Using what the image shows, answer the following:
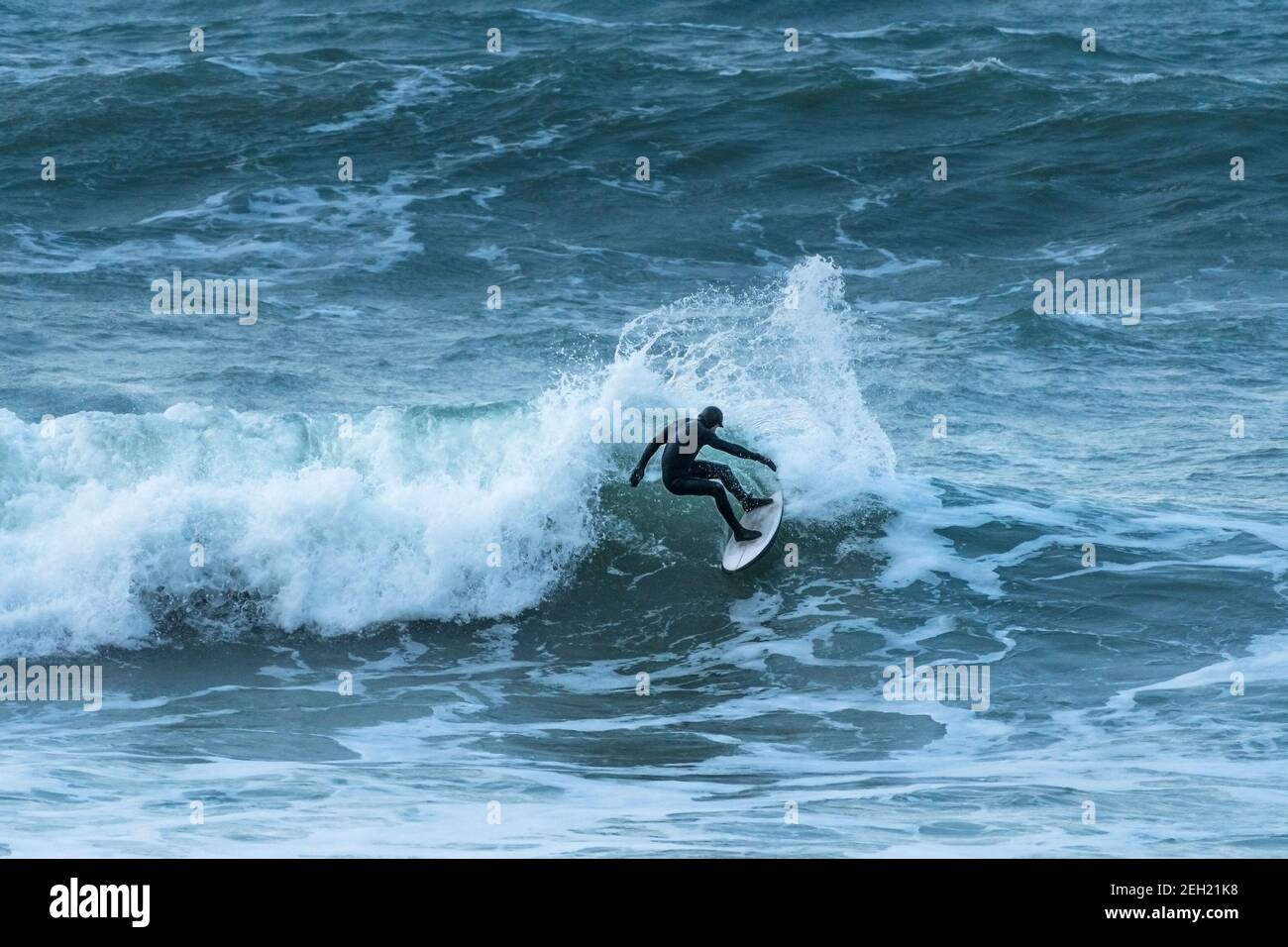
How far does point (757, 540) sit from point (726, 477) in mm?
632

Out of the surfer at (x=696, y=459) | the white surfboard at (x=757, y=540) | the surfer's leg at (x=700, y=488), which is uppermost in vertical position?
the surfer at (x=696, y=459)

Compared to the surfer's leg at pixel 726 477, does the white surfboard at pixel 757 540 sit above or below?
below

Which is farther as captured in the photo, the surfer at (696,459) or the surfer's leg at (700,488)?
the surfer's leg at (700,488)

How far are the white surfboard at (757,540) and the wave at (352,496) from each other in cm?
87

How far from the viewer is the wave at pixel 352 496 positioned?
12.8 meters

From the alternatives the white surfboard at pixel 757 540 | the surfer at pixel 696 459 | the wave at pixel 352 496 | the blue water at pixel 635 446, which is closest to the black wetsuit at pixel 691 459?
the surfer at pixel 696 459

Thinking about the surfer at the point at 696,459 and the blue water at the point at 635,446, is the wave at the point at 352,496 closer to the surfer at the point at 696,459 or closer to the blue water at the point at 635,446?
the blue water at the point at 635,446

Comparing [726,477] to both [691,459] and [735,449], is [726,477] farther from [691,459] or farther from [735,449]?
[735,449]

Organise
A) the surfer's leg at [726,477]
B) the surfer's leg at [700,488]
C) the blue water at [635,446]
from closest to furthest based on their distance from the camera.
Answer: the blue water at [635,446], the surfer's leg at [700,488], the surfer's leg at [726,477]

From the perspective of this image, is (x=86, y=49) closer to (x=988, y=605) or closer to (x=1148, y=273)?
(x=1148, y=273)

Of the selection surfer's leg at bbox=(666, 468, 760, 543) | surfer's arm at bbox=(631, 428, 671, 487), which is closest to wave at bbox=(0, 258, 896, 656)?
surfer's arm at bbox=(631, 428, 671, 487)

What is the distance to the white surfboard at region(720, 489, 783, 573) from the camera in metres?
13.7

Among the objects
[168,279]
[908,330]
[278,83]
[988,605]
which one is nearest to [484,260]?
[168,279]

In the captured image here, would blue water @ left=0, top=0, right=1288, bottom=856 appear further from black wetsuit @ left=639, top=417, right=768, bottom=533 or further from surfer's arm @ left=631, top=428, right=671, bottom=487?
surfer's arm @ left=631, top=428, right=671, bottom=487
